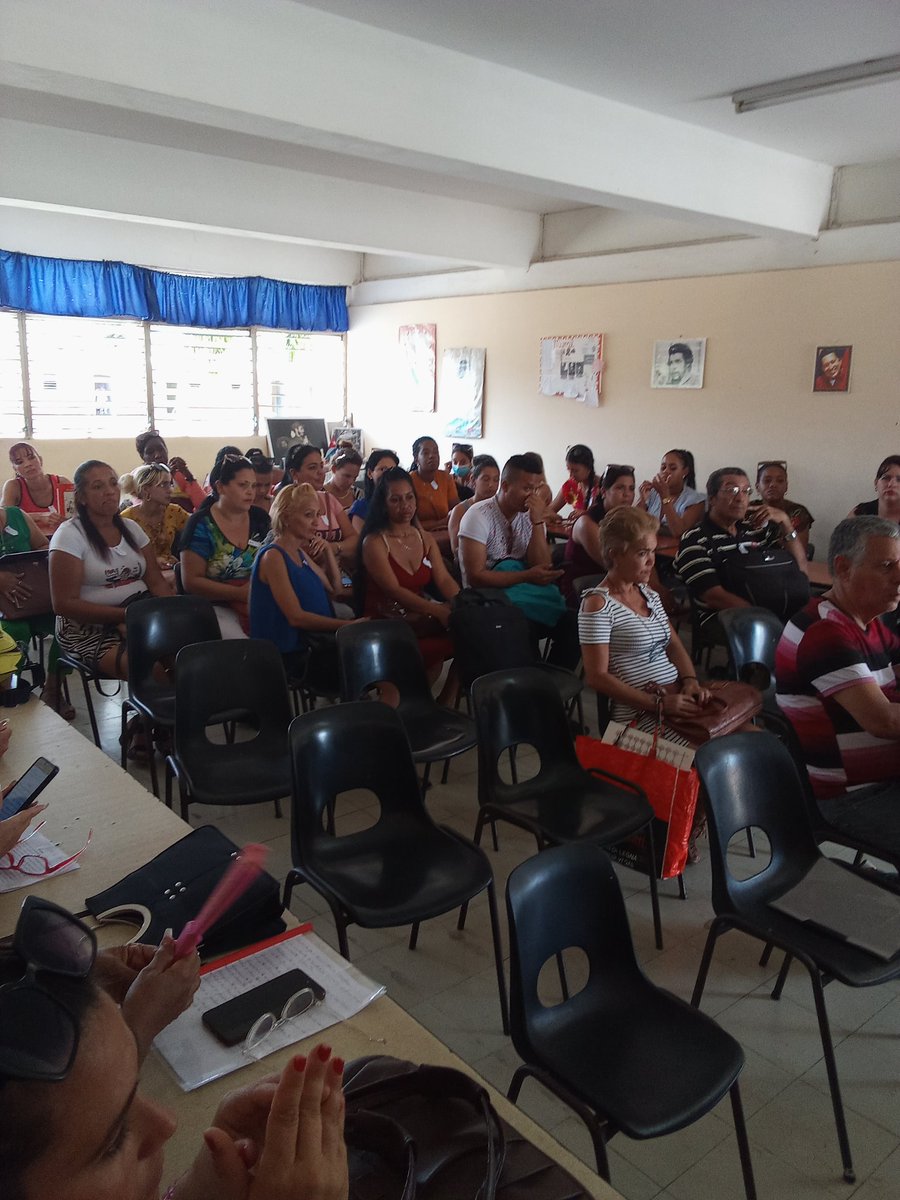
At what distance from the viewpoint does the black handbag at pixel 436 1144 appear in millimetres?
1049

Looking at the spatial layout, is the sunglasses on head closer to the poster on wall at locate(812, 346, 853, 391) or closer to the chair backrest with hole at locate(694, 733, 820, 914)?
the chair backrest with hole at locate(694, 733, 820, 914)

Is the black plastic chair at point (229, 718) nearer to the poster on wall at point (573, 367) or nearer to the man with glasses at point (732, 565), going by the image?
the man with glasses at point (732, 565)

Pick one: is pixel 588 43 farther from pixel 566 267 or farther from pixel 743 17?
pixel 566 267

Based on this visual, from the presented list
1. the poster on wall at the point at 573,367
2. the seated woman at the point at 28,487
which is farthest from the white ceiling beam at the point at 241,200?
the seated woman at the point at 28,487

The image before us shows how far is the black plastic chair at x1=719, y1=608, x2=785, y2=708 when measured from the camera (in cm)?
351

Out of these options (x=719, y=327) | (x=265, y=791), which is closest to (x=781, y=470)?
(x=719, y=327)

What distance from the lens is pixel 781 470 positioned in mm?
6035

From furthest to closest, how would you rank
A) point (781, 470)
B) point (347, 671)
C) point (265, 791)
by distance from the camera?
point (781, 470), point (347, 671), point (265, 791)

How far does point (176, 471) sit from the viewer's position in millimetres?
7340

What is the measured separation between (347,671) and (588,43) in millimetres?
3168

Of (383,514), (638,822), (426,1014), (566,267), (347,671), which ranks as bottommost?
(426,1014)

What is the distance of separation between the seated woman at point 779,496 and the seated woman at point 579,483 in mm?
1256

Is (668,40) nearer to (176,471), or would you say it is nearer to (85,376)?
(176,471)

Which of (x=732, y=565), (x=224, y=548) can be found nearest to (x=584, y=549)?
(x=732, y=565)
